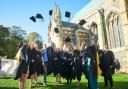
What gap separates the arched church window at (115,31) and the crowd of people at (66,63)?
61.6ft

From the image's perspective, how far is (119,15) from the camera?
2816 cm

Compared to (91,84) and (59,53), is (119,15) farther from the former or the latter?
(91,84)

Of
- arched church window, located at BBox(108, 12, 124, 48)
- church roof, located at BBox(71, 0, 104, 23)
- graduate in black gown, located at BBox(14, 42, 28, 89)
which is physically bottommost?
graduate in black gown, located at BBox(14, 42, 28, 89)

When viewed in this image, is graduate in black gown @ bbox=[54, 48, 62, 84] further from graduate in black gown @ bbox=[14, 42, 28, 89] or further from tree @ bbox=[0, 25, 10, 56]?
tree @ bbox=[0, 25, 10, 56]

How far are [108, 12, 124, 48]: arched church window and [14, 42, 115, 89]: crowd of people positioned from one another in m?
18.8

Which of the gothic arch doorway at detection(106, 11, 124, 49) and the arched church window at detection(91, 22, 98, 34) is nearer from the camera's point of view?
the gothic arch doorway at detection(106, 11, 124, 49)

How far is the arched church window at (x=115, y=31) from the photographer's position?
28822 mm

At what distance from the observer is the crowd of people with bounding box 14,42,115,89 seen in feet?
27.3

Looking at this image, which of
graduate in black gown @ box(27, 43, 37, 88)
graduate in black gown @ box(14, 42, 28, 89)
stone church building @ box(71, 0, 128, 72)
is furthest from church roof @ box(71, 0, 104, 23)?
graduate in black gown @ box(14, 42, 28, 89)

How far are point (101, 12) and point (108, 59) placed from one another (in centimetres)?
2360

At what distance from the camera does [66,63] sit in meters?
11.2

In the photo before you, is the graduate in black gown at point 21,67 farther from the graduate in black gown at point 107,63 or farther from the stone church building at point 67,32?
the stone church building at point 67,32

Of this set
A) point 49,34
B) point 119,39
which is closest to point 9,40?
point 49,34

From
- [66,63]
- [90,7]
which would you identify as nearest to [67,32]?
[90,7]
